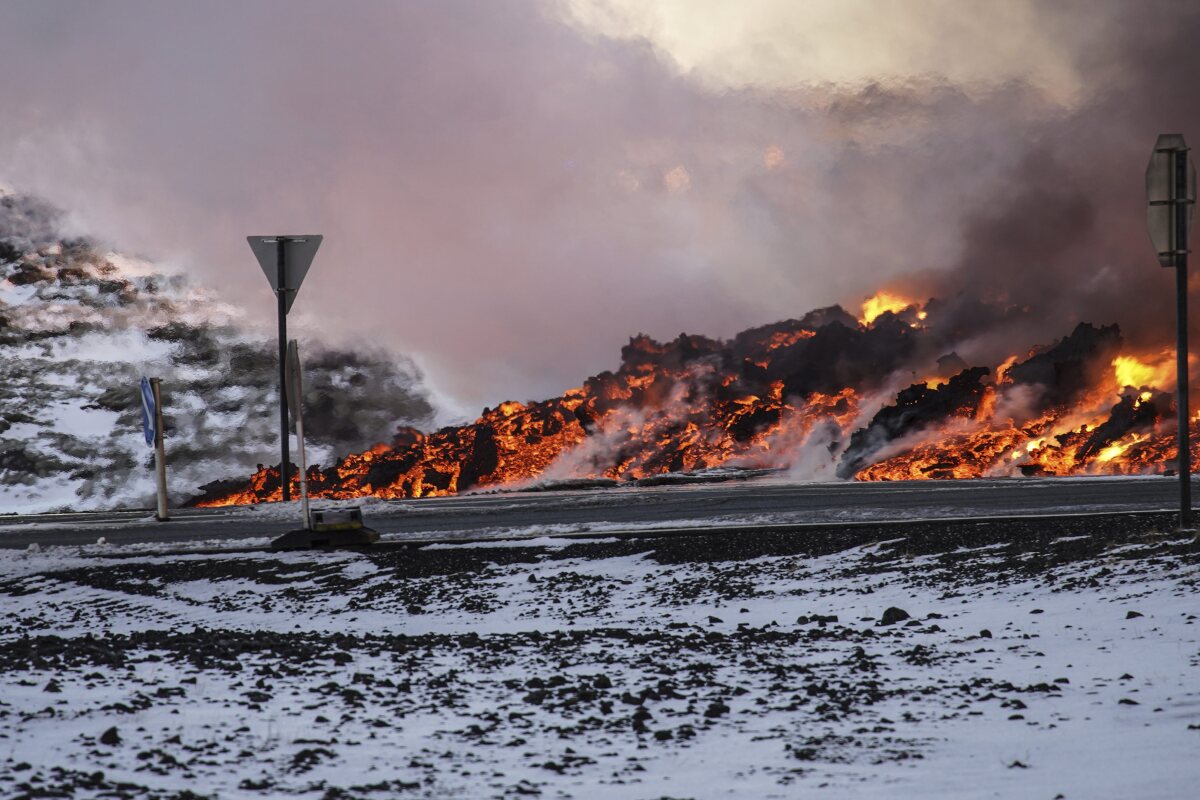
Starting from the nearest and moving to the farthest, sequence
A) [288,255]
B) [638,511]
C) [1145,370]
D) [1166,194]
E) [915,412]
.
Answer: [1166,194] → [288,255] → [638,511] → [1145,370] → [915,412]

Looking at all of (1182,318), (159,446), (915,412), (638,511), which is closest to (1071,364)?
(915,412)

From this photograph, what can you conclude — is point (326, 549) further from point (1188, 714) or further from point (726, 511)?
point (1188, 714)

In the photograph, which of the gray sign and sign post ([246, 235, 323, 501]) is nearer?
the gray sign

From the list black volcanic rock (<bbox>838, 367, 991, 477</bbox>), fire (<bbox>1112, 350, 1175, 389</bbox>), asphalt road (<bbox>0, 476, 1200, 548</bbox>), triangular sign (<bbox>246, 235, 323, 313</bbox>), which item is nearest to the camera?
triangular sign (<bbox>246, 235, 323, 313</bbox>)

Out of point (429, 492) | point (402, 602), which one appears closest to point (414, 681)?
point (402, 602)

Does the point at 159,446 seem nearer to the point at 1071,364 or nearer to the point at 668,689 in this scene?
the point at 668,689

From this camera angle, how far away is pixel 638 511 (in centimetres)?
2142

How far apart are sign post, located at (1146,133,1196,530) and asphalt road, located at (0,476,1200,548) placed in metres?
3.52

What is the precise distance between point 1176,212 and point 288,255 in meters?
11.8

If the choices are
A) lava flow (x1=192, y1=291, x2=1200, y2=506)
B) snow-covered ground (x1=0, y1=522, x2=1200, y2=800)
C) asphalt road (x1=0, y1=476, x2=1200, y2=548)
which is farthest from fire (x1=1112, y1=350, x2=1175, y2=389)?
snow-covered ground (x1=0, y1=522, x2=1200, y2=800)

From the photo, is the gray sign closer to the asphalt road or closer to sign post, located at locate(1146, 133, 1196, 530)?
sign post, located at locate(1146, 133, 1196, 530)

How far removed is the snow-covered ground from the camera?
5.21m

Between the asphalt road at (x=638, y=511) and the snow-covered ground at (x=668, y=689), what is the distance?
5661 millimetres

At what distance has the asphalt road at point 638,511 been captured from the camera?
1812 centimetres
